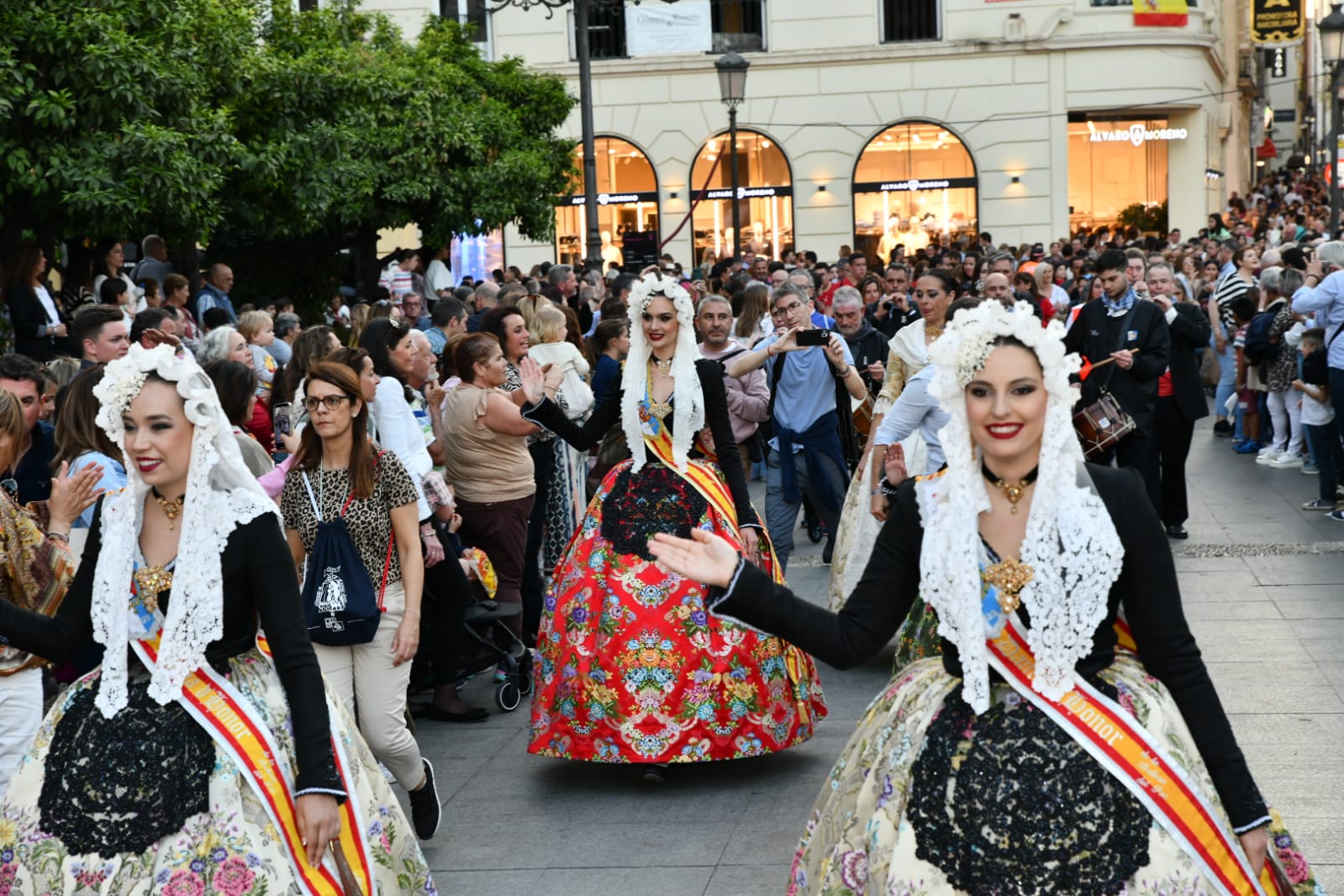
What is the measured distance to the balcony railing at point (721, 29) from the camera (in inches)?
1294

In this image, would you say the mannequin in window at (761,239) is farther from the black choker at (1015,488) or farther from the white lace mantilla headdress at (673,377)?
the black choker at (1015,488)

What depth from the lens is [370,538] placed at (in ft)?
19.7

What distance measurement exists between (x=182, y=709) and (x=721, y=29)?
99.8 ft

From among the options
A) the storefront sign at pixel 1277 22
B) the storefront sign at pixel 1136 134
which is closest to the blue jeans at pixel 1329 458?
the storefront sign at pixel 1136 134

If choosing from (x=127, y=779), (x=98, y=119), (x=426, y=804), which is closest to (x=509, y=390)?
(x=426, y=804)

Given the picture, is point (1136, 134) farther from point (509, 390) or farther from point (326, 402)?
point (326, 402)

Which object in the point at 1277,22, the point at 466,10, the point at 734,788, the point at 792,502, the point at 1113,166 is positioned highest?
the point at 466,10

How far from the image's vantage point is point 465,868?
235 inches

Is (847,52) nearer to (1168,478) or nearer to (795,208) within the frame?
(795,208)

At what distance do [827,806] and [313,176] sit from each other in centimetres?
1316

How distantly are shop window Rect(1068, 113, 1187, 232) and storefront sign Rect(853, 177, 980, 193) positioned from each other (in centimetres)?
229

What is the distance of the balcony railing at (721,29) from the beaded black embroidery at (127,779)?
29961 mm

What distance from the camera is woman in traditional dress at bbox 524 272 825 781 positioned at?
22.2ft

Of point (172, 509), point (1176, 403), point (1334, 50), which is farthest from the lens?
point (1334, 50)
